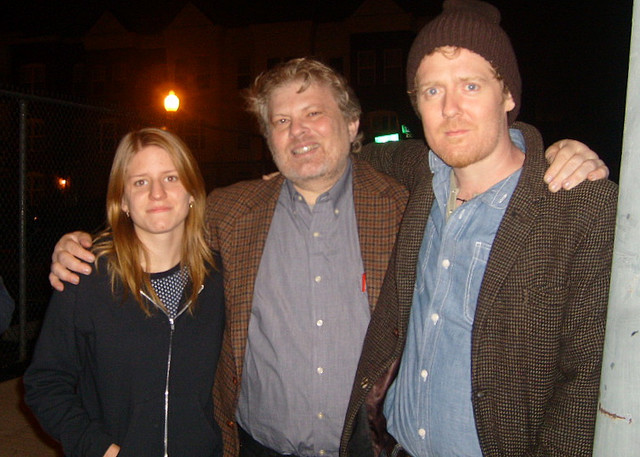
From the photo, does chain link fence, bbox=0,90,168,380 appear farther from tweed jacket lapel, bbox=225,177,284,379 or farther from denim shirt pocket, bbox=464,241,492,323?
denim shirt pocket, bbox=464,241,492,323

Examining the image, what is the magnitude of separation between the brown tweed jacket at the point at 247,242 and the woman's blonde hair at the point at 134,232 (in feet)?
0.56

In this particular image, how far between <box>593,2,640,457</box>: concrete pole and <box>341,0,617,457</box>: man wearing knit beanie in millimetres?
658

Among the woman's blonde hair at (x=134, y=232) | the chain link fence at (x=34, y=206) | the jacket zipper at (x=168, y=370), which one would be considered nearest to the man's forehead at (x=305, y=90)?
the woman's blonde hair at (x=134, y=232)

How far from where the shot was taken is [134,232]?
98.7 inches

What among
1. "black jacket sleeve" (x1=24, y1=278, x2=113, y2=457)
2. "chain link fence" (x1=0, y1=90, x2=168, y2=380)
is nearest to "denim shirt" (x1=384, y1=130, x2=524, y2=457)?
"black jacket sleeve" (x1=24, y1=278, x2=113, y2=457)

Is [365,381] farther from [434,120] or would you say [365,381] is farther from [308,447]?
[434,120]

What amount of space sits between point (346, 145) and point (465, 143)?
106 cm

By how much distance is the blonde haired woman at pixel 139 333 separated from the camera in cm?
217

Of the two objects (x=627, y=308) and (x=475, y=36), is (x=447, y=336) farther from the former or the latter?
(x=475, y=36)

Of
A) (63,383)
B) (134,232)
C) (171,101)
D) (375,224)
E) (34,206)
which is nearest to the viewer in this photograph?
(63,383)

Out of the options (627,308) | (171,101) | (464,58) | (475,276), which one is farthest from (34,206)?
(627,308)

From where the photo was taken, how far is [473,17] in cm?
197

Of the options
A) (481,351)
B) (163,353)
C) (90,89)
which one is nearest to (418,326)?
(481,351)

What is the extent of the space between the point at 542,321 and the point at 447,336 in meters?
0.38
